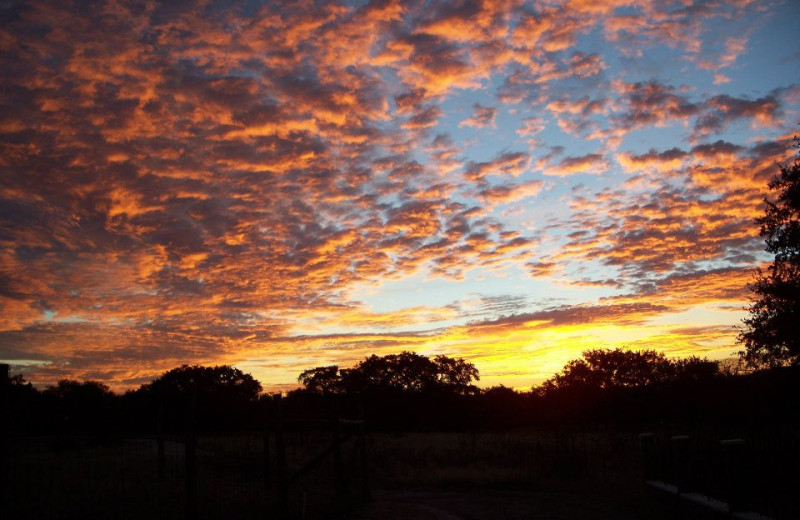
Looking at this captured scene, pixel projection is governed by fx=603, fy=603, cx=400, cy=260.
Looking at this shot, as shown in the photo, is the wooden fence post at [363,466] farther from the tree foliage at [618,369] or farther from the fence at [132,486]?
the tree foliage at [618,369]

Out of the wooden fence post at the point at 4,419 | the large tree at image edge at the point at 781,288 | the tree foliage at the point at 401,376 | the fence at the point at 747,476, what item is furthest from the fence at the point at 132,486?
the tree foliage at the point at 401,376

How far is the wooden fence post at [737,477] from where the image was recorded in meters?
9.82

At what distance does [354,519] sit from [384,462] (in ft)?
41.5

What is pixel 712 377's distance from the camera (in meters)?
51.0

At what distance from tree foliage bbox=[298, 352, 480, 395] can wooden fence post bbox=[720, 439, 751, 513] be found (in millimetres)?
76224

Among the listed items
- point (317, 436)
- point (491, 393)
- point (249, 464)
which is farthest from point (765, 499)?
point (491, 393)

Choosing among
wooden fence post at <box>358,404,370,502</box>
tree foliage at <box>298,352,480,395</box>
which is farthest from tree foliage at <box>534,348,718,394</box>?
wooden fence post at <box>358,404,370,502</box>

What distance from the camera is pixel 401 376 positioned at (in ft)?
292

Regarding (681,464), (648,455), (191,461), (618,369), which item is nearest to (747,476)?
(681,464)

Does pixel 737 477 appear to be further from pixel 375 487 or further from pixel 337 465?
pixel 375 487

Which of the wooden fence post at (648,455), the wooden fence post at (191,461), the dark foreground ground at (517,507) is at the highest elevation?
the wooden fence post at (191,461)

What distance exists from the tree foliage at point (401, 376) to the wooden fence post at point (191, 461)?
7538 centimetres

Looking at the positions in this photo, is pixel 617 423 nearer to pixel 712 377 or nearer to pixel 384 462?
pixel 712 377

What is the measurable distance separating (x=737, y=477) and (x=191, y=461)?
9.39 meters
